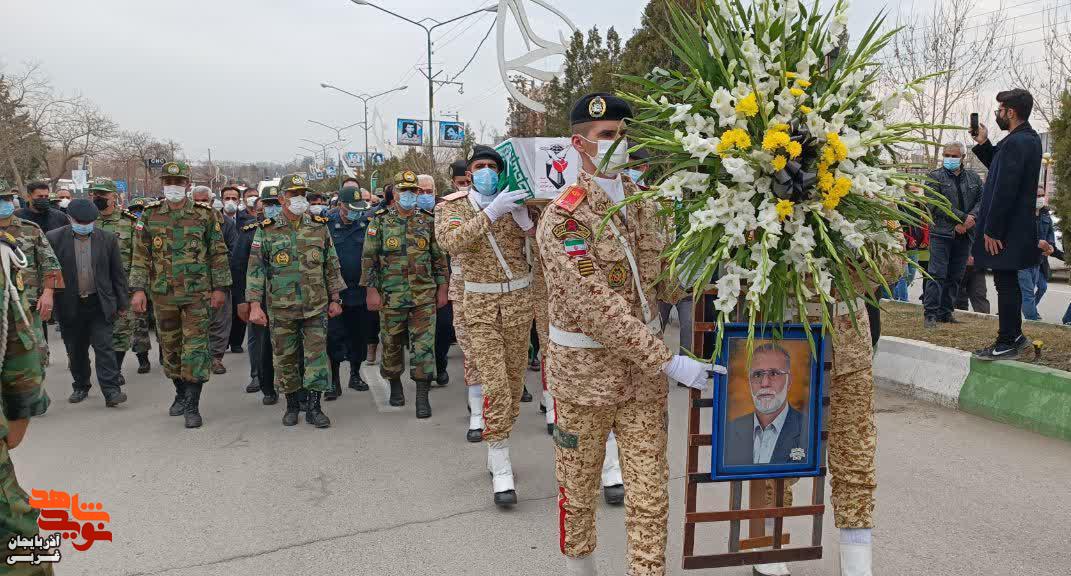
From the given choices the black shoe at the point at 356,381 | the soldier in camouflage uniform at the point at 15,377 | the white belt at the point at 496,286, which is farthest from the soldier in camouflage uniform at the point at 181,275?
the soldier in camouflage uniform at the point at 15,377

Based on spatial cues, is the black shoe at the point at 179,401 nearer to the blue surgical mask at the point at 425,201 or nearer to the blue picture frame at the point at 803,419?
the blue surgical mask at the point at 425,201

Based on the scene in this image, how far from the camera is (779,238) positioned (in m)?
2.67

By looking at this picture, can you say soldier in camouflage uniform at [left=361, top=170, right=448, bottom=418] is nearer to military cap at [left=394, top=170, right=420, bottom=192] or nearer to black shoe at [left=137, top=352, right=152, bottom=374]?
military cap at [left=394, top=170, right=420, bottom=192]

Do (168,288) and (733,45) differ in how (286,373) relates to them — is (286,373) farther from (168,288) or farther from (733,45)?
(733,45)

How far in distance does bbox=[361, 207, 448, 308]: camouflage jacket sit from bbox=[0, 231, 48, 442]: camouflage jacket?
440 centimetres

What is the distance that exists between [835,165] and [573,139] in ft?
3.52

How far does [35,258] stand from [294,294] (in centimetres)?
266

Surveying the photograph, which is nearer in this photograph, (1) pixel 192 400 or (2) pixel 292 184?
(2) pixel 292 184

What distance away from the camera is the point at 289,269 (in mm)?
6488

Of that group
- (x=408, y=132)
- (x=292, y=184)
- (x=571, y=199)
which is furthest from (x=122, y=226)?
(x=408, y=132)

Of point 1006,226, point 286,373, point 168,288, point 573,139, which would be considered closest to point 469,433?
point 286,373

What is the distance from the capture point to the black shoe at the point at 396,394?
7.29 m

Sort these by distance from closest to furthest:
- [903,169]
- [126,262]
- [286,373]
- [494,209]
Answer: [903,169] → [494,209] → [286,373] → [126,262]

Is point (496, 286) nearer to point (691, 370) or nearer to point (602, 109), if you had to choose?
point (602, 109)
